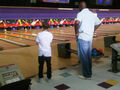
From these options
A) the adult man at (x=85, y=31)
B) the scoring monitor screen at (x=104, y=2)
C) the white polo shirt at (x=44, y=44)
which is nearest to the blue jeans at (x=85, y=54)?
the adult man at (x=85, y=31)

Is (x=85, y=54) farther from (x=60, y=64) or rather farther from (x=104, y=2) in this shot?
(x=104, y=2)

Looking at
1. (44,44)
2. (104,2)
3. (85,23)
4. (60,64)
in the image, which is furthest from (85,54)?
(104,2)

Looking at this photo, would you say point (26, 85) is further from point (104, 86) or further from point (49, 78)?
point (104, 86)

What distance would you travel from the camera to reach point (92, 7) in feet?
19.2

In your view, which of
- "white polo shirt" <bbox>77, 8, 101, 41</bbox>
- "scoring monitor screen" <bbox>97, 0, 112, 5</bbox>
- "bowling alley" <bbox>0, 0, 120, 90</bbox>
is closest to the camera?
"bowling alley" <bbox>0, 0, 120, 90</bbox>

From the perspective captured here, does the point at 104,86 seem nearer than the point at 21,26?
Yes

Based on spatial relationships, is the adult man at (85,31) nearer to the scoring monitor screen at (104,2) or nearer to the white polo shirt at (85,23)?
the white polo shirt at (85,23)

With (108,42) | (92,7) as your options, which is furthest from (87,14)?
(92,7)

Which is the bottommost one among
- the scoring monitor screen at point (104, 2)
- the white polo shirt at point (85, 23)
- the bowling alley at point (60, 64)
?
the bowling alley at point (60, 64)

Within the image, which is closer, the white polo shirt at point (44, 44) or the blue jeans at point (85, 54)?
the white polo shirt at point (44, 44)

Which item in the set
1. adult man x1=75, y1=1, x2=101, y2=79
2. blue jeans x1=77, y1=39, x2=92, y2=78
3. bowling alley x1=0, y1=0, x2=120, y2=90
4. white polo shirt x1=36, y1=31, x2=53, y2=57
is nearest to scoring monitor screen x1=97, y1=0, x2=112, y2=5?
bowling alley x1=0, y1=0, x2=120, y2=90

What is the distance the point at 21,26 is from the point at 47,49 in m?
4.53

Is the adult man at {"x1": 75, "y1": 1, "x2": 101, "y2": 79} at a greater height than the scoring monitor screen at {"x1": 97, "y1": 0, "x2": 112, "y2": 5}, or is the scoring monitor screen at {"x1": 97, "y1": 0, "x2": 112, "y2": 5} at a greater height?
the scoring monitor screen at {"x1": 97, "y1": 0, "x2": 112, "y2": 5}

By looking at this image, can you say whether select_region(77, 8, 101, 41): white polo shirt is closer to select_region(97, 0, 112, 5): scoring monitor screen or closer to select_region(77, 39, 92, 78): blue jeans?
select_region(77, 39, 92, 78): blue jeans
